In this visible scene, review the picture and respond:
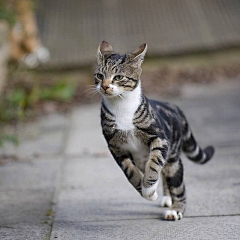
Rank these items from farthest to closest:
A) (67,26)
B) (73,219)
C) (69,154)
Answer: (67,26)
(69,154)
(73,219)

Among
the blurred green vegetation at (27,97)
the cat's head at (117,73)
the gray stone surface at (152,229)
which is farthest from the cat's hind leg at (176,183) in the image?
the blurred green vegetation at (27,97)

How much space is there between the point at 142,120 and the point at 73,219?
110 centimetres

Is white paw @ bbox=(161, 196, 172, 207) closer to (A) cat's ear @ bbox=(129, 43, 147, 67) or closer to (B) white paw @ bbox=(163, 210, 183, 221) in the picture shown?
(B) white paw @ bbox=(163, 210, 183, 221)

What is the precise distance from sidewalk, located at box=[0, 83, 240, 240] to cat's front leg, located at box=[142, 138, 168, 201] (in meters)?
0.30

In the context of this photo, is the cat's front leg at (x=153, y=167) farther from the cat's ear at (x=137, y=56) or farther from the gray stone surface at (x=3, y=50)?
the gray stone surface at (x=3, y=50)

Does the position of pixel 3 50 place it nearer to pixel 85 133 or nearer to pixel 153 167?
pixel 85 133

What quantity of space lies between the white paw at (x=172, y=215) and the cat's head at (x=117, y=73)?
110 cm

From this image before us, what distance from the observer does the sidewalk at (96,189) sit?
15.7 feet

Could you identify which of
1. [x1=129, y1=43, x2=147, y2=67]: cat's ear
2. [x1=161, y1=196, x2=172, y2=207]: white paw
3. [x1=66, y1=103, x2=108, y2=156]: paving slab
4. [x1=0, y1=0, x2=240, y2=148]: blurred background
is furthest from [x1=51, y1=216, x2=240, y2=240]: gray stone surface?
[x1=0, y1=0, x2=240, y2=148]: blurred background

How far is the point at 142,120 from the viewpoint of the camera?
190 inches

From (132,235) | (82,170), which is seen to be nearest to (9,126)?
(82,170)

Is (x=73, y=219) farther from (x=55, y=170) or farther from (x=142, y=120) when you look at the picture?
(x=55, y=170)

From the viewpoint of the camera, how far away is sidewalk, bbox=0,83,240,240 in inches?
188

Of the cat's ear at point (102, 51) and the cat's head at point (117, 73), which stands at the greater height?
the cat's ear at point (102, 51)
